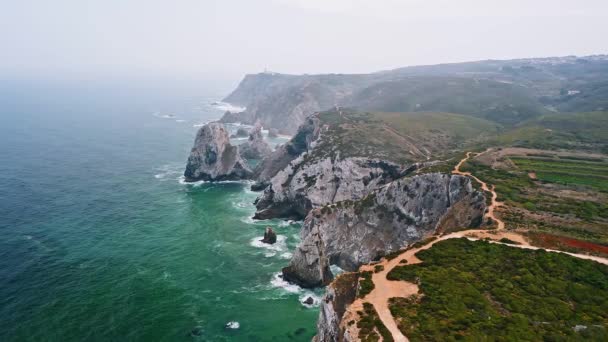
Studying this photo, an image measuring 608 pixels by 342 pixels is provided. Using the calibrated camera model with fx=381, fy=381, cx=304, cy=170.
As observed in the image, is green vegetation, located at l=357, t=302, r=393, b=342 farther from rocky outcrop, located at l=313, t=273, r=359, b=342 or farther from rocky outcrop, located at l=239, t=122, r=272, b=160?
rocky outcrop, located at l=239, t=122, r=272, b=160

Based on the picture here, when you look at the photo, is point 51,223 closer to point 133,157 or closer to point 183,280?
point 183,280

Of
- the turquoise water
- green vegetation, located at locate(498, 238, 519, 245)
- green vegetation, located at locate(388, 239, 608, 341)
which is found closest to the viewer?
green vegetation, located at locate(388, 239, 608, 341)

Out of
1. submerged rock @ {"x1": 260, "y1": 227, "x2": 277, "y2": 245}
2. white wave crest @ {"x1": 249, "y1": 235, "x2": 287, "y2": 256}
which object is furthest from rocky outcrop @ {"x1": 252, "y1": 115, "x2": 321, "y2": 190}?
submerged rock @ {"x1": 260, "y1": 227, "x2": 277, "y2": 245}

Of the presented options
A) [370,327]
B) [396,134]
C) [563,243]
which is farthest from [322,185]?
[370,327]

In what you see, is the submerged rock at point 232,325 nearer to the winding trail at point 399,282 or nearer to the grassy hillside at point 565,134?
the winding trail at point 399,282

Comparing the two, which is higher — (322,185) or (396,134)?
(396,134)

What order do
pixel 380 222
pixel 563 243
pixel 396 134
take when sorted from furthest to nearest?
pixel 396 134, pixel 380 222, pixel 563 243

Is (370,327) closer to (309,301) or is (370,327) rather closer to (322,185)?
(309,301)
